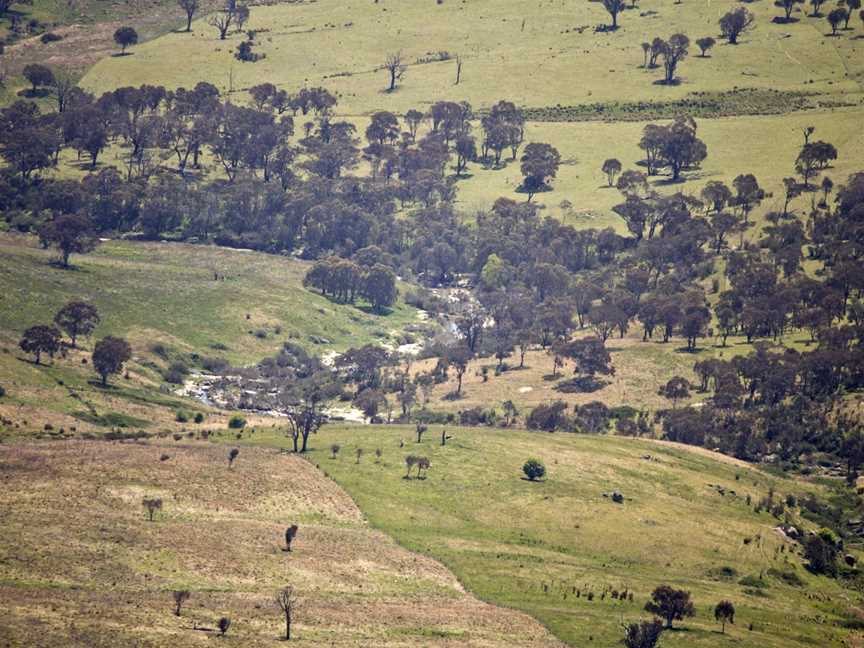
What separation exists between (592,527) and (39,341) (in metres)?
73.2

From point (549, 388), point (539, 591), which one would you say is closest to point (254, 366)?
point (549, 388)

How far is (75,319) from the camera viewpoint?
16375 centimetres

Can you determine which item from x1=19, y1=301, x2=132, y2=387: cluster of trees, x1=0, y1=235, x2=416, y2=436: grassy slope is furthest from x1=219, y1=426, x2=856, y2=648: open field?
x1=19, y1=301, x2=132, y2=387: cluster of trees

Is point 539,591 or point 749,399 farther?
point 749,399

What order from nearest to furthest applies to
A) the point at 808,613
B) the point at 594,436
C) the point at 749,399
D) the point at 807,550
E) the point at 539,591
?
the point at 539,591, the point at 808,613, the point at 807,550, the point at 594,436, the point at 749,399

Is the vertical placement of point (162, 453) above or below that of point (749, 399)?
below

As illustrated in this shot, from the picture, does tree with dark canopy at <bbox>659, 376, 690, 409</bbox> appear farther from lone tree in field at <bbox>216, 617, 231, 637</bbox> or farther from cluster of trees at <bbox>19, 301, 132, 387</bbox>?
lone tree in field at <bbox>216, 617, 231, 637</bbox>

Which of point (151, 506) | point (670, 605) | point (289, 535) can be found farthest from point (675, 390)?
point (151, 506)

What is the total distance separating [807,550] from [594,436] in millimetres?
33786

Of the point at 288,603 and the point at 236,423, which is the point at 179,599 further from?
the point at 236,423

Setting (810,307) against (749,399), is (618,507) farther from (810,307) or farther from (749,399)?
(810,307)

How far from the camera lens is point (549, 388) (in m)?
171

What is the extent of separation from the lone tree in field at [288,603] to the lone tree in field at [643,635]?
75.1 ft

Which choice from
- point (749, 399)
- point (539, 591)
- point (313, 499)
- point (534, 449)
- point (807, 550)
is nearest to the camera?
point (539, 591)
